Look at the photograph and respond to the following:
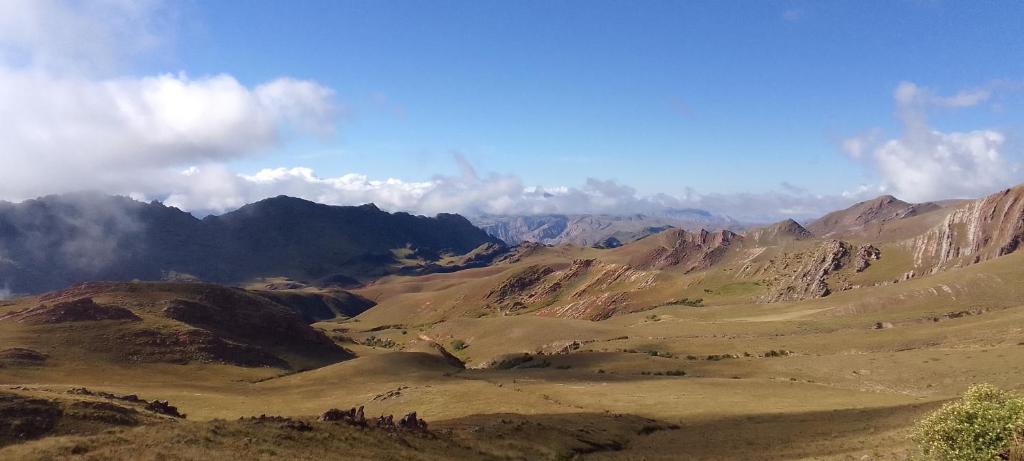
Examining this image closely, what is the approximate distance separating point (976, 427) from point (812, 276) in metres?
145

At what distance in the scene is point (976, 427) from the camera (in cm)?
1992

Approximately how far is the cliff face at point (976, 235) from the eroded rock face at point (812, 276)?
1761 cm

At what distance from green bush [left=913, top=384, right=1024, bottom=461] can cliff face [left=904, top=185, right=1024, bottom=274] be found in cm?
12749

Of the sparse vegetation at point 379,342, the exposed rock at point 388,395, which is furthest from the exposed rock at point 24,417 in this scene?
the sparse vegetation at point 379,342

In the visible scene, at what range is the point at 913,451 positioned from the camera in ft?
84.2

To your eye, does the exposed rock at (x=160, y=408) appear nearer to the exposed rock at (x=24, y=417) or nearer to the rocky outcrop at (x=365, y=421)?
the exposed rock at (x=24, y=417)

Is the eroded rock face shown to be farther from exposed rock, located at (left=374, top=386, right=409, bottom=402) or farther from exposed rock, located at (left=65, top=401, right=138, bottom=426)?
exposed rock, located at (left=65, top=401, right=138, bottom=426)

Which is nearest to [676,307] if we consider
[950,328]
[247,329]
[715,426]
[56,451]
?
[950,328]

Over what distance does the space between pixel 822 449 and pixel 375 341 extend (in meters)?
157

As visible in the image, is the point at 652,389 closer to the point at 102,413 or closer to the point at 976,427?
Result: the point at 976,427

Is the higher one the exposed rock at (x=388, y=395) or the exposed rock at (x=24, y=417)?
the exposed rock at (x=24, y=417)

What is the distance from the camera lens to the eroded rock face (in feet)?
472

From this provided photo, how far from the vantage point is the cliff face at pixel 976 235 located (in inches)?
4798

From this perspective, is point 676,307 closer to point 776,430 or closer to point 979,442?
point 776,430
